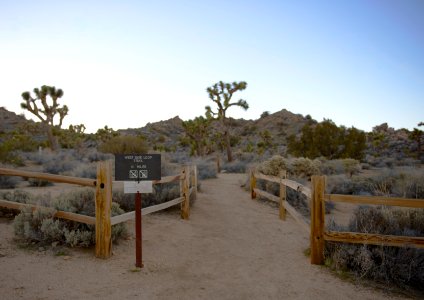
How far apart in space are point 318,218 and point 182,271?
214 cm

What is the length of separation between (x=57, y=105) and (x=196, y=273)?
2591 centimetres

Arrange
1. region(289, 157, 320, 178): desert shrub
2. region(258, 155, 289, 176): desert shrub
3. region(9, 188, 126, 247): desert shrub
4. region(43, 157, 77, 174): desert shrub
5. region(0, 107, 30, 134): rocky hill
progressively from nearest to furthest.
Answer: region(9, 188, 126, 247): desert shrub < region(258, 155, 289, 176): desert shrub < region(43, 157, 77, 174): desert shrub < region(289, 157, 320, 178): desert shrub < region(0, 107, 30, 134): rocky hill

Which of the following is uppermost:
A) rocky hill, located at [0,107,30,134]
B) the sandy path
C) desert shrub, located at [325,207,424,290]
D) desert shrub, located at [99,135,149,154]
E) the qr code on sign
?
rocky hill, located at [0,107,30,134]

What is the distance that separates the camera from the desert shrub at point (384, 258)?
471cm

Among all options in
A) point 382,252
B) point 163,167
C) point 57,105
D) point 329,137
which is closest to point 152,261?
point 382,252

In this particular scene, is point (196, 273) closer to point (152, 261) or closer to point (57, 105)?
point (152, 261)

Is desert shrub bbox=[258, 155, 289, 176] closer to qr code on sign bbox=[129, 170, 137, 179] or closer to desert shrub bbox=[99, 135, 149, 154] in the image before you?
qr code on sign bbox=[129, 170, 137, 179]

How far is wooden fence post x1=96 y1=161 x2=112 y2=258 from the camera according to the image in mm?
5188

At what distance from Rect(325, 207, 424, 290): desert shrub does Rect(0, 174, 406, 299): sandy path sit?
0.33m

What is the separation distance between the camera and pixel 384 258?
4.75m

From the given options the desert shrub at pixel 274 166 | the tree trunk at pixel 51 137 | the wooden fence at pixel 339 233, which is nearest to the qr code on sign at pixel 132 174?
the wooden fence at pixel 339 233

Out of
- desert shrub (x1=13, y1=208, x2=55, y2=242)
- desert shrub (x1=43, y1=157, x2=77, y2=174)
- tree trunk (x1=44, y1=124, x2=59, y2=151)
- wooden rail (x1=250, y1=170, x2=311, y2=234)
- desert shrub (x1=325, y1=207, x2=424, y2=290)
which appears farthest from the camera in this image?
tree trunk (x1=44, y1=124, x2=59, y2=151)

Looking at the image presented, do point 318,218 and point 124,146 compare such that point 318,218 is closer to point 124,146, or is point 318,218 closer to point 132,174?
point 132,174

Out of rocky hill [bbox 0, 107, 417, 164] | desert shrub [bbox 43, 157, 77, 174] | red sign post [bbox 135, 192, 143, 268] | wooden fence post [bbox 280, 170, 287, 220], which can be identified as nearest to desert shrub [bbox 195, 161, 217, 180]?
desert shrub [bbox 43, 157, 77, 174]
